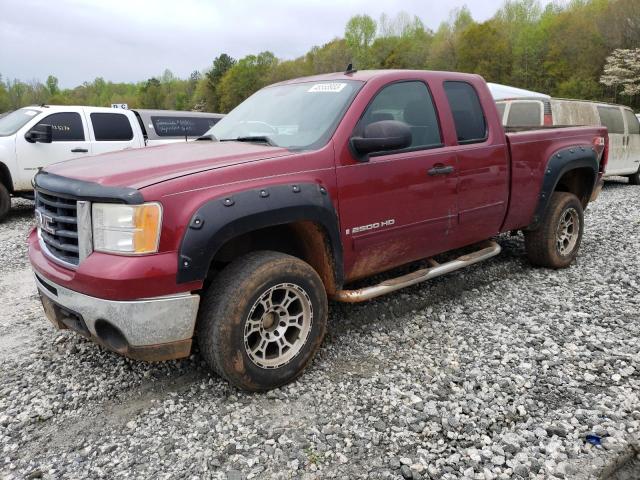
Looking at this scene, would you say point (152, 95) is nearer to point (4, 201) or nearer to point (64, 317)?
point (4, 201)

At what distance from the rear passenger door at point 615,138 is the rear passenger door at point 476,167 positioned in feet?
27.3

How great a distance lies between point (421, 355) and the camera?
11.9 ft

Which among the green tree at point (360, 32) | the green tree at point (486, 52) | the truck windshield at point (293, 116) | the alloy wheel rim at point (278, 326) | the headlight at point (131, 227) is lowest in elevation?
the alloy wheel rim at point (278, 326)

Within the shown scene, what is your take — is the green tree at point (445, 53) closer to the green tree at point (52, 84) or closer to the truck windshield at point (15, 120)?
the truck windshield at point (15, 120)

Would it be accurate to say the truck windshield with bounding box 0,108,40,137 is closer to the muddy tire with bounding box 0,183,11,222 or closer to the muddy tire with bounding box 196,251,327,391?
the muddy tire with bounding box 0,183,11,222

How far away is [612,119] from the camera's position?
11.5m

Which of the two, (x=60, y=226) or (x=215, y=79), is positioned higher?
(x=215, y=79)

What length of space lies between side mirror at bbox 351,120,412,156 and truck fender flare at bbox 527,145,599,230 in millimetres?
2258

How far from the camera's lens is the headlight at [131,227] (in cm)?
264

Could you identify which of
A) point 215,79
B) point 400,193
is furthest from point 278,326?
point 215,79

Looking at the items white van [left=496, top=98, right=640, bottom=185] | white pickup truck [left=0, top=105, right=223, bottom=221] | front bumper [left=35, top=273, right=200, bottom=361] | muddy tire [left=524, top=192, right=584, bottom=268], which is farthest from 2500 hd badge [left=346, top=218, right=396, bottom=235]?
white pickup truck [left=0, top=105, right=223, bottom=221]

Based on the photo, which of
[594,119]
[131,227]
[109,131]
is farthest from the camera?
[594,119]

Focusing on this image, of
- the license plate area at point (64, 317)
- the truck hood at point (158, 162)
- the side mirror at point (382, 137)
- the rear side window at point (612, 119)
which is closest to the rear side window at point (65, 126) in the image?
the truck hood at point (158, 162)

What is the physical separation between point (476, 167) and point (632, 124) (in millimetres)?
10132
